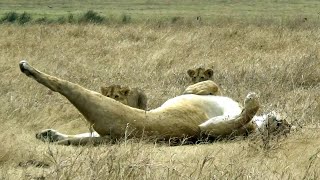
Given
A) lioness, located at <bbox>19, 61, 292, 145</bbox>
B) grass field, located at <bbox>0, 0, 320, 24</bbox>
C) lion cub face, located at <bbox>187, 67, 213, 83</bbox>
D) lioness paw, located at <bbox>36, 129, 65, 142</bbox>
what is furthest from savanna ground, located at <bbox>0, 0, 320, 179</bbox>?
grass field, located at <bbox>0, 0, 320, 24</bbox>

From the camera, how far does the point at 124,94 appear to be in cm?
741

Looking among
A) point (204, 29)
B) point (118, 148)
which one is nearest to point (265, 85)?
point (118, 148)

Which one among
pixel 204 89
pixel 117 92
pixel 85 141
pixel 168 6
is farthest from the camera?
pixel 168 6

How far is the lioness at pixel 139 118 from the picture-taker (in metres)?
6.43

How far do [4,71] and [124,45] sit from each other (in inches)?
192

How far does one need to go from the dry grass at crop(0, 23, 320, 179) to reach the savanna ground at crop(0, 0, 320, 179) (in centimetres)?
2

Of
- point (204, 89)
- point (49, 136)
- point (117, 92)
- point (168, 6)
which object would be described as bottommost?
point (168, 6)

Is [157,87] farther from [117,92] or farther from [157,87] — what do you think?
[117,92]

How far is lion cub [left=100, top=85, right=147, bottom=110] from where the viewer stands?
7363 mm

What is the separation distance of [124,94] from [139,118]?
0.96 meters

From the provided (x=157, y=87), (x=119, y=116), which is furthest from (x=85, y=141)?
(x=157, y=87)

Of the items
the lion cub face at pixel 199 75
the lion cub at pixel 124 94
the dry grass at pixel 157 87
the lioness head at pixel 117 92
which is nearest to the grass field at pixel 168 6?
the dry grass at pixel 157 87

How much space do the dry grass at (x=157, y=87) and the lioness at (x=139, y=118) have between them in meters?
0.29

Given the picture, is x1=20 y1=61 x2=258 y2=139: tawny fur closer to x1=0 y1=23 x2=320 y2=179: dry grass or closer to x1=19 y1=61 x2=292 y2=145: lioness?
x1=19 y1=61 x2=292 y2=145: lioness
